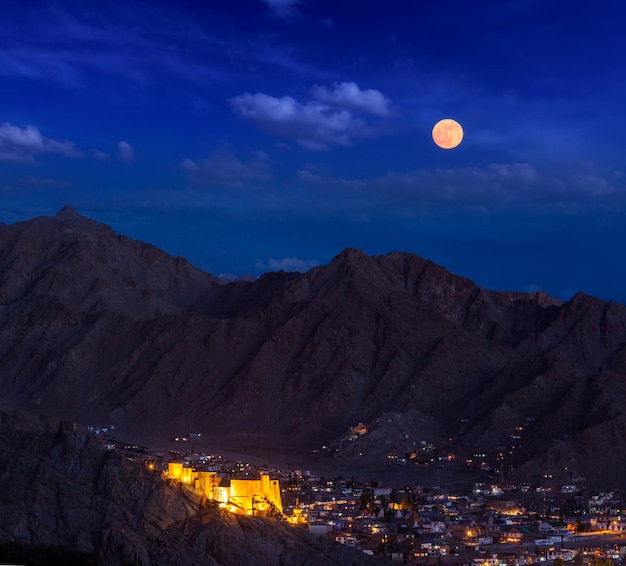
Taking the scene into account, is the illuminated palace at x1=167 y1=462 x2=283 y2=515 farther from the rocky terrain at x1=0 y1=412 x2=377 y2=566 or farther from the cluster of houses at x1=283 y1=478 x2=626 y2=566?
the cluster of houses at x1=283 y1=478 x2=626 y2=566

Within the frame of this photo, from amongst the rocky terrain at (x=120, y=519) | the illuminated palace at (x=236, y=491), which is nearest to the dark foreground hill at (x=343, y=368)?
the illuminated palace at (x=236, y=491)

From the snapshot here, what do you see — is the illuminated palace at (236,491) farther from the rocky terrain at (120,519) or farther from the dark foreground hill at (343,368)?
the dark foreground hill at (343,368)

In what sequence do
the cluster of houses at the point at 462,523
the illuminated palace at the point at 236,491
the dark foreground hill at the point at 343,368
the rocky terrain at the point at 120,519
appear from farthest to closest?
1. the dark foreground hill at the point at 343,368
2. the cluster of houses at the point at 462,523
3. the illuminated palace at the point at 236,491
4. the rocky terrain at the point at 120,519

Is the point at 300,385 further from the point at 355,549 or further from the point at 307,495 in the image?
the point at 355,549

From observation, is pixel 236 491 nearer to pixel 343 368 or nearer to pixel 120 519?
pixel 120 519

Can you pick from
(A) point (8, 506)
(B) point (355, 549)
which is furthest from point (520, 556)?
(A) point (8, 506)
